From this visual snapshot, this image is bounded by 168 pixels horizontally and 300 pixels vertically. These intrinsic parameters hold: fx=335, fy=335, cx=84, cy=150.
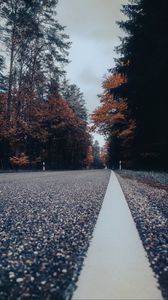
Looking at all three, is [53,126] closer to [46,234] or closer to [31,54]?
[31,54]

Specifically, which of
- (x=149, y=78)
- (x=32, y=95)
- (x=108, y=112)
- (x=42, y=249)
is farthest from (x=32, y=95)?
(x=42, y=249)

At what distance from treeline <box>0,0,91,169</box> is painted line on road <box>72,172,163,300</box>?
23.2 metres

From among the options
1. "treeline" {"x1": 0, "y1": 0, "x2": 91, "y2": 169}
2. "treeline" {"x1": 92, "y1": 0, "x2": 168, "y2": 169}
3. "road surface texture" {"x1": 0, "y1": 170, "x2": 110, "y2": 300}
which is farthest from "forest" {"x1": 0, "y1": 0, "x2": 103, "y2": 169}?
"road surface texture" {"x1": 0, "y1": 170, "x2": 110, "y2": 300}

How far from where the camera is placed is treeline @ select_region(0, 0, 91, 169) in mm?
27359

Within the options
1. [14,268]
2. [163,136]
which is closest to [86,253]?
[14,268]

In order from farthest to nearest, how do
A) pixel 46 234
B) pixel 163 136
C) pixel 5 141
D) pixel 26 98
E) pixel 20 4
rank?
1. pixel 26 98
2. pixel 20 4
3. pixel 5 141
4. pixel 163 136
5. pixel 46 234

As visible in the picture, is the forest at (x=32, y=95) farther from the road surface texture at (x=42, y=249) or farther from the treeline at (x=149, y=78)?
the road surface texture at (x=42, y=249)

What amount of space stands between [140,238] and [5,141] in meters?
23.4

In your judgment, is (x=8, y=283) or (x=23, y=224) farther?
(x=23, y=224)

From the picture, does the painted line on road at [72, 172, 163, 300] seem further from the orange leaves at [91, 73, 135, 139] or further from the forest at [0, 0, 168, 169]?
the orange leaves at [91, 73, 135, 139]

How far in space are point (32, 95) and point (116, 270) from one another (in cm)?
3326

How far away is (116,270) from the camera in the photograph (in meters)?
2.02

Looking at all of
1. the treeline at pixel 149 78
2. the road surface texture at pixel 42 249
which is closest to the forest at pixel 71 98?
the treeline at pixel 149 78

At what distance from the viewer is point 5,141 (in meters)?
25.5
